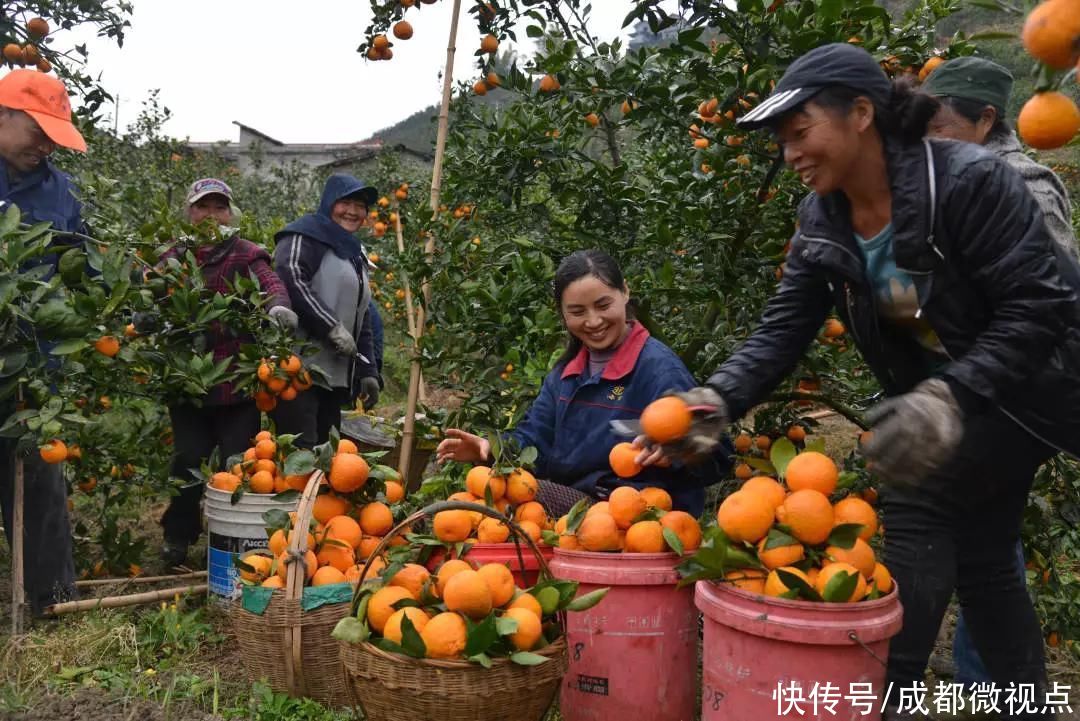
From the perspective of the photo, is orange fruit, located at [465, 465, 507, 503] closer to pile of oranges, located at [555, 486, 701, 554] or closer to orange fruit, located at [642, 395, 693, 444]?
pile of oranges, located at [555, 486, 701, 554]

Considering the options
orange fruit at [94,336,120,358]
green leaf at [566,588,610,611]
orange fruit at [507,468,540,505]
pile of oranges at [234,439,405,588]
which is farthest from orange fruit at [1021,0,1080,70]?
orange fruit at [94,336,120,358]

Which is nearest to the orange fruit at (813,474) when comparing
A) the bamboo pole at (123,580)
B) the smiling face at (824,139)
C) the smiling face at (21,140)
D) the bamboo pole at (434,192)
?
the smiling face at (824,139)

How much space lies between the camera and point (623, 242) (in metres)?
3.11

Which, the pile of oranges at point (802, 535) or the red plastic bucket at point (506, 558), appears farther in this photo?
the red plastic bucket at point (506, 558)

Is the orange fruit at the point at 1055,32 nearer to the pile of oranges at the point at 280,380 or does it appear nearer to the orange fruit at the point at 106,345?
the orange fruit at the point at 106,345

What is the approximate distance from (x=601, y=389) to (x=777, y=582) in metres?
0.94

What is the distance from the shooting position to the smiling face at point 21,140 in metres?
2.70

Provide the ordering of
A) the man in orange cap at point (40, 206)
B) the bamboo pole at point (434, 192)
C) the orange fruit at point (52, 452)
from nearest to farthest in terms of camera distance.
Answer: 1. the orange fruit at point (52, 452)
2. the man in orange cap at point (40, 206)
3. the bamboo pole at point (434, 192)

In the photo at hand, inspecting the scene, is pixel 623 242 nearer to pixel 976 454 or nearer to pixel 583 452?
pixel 583 452

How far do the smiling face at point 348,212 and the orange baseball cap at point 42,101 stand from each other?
4.11ft

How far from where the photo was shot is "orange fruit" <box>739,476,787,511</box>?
5.59 feet

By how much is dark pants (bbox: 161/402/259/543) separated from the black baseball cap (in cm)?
250

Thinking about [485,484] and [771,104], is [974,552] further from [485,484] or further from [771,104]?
[485,484]

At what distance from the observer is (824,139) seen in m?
1.63
